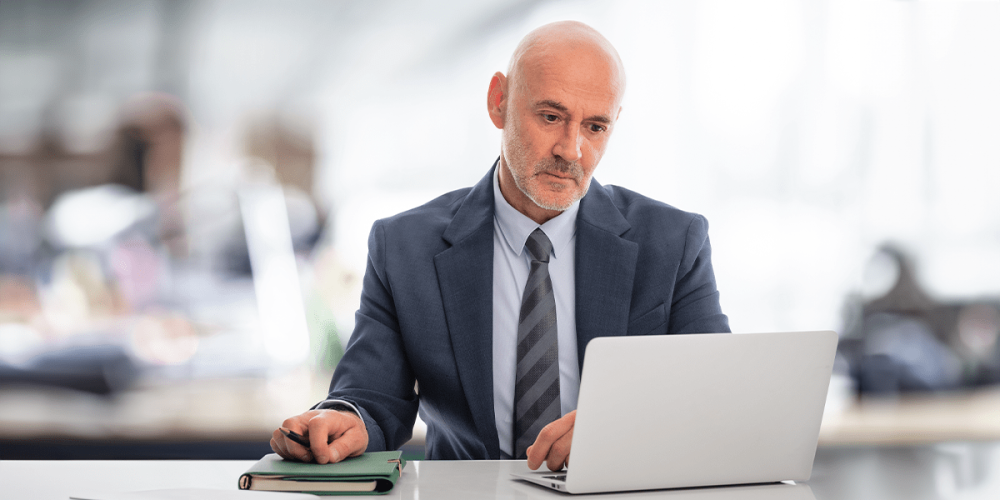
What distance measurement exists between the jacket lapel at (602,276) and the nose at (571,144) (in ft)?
0.66

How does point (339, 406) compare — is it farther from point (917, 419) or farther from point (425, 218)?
point (917, 419)

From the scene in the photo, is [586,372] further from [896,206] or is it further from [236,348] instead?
[896,206]

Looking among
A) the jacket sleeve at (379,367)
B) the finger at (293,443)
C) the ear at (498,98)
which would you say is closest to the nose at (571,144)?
the ear at (498,98)

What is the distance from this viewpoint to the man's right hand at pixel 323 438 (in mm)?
1034

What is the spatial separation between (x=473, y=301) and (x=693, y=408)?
0.68m

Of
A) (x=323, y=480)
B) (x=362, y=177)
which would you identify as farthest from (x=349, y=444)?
(x=362, y=177)

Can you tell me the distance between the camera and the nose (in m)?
1.41

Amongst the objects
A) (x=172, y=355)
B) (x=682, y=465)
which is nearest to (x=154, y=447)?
(x=172, y=355)

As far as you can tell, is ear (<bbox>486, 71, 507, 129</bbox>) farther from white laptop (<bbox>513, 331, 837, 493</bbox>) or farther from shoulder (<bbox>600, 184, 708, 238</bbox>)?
white laptop (<bbox>513, 331, 837, 493</bbox>)

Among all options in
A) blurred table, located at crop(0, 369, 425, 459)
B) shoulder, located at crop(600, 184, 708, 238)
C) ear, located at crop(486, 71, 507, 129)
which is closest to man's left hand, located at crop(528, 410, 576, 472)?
shoulder, located at crop(600, 184, 708, 238)

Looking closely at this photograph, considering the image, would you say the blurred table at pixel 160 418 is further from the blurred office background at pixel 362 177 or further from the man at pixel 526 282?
the man at pixel 526 282

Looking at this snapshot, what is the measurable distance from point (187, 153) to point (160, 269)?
532mm

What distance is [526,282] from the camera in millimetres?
1522

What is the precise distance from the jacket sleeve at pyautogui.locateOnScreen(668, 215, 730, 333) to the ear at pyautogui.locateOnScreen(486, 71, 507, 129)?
1.60 feet
